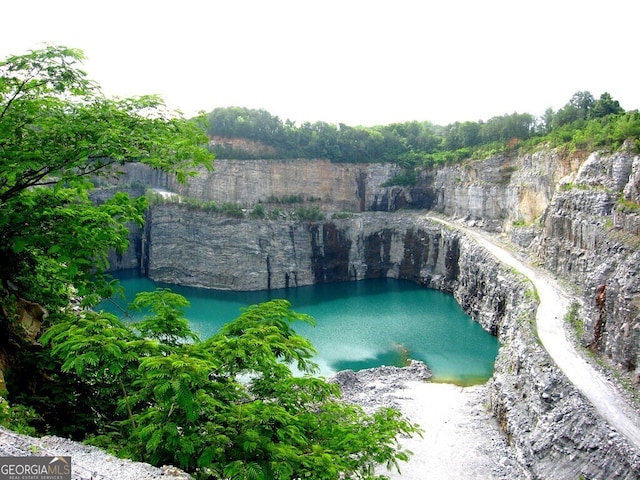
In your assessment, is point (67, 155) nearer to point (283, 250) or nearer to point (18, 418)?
point (18, 418)

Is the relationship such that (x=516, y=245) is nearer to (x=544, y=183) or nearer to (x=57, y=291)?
(x=544, y=183)

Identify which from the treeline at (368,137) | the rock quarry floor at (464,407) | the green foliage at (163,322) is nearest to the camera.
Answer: the green foliage at (163,322)

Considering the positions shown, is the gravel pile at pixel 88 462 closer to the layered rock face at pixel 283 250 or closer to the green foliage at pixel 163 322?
the green foliage at pixel 163 322

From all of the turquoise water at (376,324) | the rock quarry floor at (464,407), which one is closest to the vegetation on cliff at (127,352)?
the rock quarry floor at (464,407)

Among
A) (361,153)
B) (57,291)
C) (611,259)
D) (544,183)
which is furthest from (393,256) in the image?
(57,291)

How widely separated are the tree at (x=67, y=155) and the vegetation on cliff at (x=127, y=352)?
2cm

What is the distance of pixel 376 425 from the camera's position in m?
7.83

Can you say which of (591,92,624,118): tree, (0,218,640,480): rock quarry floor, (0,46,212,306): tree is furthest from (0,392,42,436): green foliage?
(591,92,624,118): tree

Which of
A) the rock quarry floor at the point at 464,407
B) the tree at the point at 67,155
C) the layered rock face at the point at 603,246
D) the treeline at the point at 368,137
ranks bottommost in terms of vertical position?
the rock quarry floor at the point at 464,407

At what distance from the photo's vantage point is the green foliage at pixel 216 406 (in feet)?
21.0

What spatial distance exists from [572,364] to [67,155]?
65.2 feet

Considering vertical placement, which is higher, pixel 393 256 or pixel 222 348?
pixel 222 348

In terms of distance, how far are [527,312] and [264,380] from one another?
2289cm

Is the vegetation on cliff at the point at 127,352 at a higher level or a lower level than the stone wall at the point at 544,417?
higher
